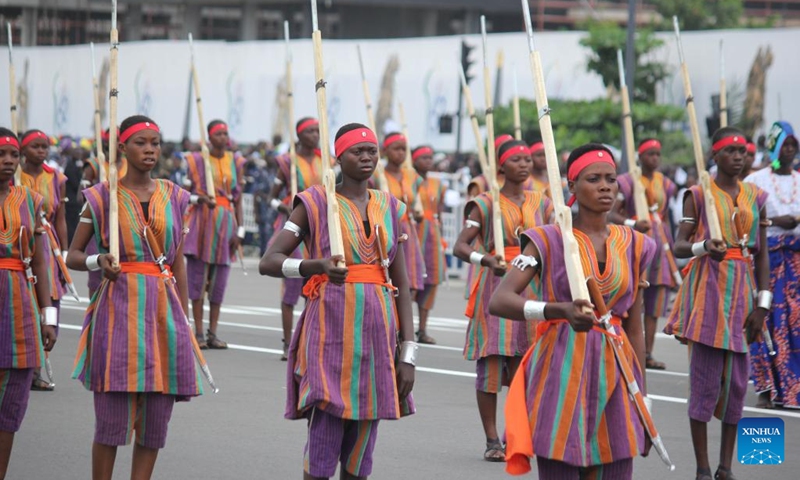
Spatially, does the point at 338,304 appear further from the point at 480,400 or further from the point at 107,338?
the point at 480,400

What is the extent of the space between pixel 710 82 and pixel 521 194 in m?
16.2

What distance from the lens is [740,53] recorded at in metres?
25.3

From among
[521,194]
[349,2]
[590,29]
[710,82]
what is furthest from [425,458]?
[349,2]

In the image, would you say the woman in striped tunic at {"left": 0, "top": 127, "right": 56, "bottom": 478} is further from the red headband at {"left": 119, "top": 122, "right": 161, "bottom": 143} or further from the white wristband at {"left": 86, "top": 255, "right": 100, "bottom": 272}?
the red headband at {"left": 119, "top": 122, "right": 161, "bottom": 143}

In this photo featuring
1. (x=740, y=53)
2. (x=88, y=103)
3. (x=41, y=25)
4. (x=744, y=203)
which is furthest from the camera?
(x=41, y=25)

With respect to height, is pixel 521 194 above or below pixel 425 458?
above

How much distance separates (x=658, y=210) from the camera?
559 inches

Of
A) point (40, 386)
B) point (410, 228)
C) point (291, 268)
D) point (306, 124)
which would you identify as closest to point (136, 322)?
point (291, 268)

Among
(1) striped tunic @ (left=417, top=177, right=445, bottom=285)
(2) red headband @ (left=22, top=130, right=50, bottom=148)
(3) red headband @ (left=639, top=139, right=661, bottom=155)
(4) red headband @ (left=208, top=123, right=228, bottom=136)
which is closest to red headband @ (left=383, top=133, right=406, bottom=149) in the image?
(1) striped tunic @ (left=417, top=177, right=445, bottom=285)

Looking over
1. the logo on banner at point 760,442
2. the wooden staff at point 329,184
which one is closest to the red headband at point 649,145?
the logo on banner at point 760,442

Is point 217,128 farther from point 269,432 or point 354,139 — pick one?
point 354,139

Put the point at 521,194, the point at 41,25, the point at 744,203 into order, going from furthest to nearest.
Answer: the point at 41,25 < the point at 521,194 < the point at 744,203

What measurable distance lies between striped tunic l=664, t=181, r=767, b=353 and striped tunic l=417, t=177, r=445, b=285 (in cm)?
692

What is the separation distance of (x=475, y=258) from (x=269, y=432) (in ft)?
6.27
